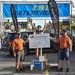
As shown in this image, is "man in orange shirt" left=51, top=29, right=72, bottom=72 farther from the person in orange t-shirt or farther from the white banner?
the white banner

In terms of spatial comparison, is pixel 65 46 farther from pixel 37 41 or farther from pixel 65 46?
pixel 37 41

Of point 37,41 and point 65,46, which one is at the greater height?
point 37,41

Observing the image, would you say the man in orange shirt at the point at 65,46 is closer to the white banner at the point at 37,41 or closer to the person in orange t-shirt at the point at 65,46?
the person in orange t-shirt at the point at 65,46

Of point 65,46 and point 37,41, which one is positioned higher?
point 37,41

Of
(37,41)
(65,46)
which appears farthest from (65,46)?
(37,41)

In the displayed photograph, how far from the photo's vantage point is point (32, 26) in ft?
146

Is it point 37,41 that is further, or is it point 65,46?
point 37,41

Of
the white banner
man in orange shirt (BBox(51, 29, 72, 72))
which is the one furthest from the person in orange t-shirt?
the white banner

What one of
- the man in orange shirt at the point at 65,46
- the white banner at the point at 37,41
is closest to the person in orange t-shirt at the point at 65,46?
the man in orange shirt at the point at 65,46

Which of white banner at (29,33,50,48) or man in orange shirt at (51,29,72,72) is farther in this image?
white banner at (29,33,50,48)

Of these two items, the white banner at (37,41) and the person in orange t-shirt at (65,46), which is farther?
the white banner at (37,41)

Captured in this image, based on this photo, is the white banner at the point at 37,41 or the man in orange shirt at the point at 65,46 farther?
the white banner at the point at 37,41

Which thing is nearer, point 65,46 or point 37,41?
point 65,46

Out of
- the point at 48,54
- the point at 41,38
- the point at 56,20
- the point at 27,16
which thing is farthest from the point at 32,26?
the point at 41,38
